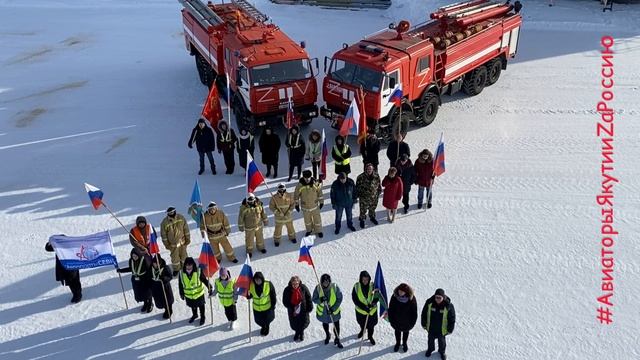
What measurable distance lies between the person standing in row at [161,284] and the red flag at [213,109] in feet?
14.4

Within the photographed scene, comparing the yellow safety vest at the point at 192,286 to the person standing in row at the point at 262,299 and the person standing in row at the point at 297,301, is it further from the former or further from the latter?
Answer: the person standing in row at the point at 297,301

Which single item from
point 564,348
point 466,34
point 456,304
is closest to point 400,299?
point 456,304

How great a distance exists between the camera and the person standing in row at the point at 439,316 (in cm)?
758

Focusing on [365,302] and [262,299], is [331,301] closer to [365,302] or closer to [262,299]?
[365,302]

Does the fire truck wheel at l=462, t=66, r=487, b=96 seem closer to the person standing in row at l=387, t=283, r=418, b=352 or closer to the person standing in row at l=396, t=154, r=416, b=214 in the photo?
the person standing in row at l=396, t=154, r=416, b=214

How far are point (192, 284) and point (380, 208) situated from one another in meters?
4.38

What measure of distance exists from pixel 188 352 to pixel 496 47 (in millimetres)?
11258

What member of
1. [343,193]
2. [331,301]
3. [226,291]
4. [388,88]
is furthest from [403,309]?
[388,88]

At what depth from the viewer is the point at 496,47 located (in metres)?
15.6

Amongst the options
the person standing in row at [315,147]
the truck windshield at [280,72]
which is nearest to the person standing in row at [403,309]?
the person standing in row at [315,147]

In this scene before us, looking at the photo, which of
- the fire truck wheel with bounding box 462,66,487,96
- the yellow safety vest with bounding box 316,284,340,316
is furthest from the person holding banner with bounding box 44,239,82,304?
the fire truck wheel with bounding box 462,66,487,96

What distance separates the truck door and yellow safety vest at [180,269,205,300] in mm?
6083

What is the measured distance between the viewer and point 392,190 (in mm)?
10531

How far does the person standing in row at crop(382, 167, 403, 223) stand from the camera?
1046 centimetres
